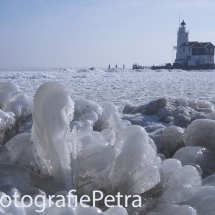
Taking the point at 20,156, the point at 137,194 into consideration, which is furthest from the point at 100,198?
the point at 20,156

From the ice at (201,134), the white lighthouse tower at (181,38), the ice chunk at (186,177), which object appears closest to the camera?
the ice chunk at (186,177)

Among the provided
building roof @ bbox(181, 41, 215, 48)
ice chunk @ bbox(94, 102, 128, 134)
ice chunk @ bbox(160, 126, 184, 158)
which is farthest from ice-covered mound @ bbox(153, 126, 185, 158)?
building roof @ bbox(181, 41, 215, 48)

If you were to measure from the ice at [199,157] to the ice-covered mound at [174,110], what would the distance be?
1752 millimetres

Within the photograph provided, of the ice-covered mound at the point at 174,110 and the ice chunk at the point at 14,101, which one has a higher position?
the ice chunk at the point at 14,101

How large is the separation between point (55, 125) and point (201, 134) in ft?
4.29

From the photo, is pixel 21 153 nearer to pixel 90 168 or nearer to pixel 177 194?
pixel 90 168

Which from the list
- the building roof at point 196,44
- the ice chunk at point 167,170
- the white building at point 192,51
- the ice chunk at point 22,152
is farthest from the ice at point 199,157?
the building roof at point 196,44

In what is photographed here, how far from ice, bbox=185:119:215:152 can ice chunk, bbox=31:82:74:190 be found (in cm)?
120

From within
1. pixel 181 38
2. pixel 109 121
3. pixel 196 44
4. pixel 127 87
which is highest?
pixel 181 38

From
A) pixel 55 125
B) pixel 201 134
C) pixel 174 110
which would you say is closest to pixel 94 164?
pixel 55 125

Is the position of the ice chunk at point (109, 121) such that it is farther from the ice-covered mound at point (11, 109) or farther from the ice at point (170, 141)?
the ice-covered mound at point (11, 109)

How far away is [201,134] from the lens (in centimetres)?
264

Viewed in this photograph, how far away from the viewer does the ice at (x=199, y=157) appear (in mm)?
2301

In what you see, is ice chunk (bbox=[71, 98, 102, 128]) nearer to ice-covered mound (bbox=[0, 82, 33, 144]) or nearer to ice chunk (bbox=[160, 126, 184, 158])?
ice-covered mound (bbox=[0, 82, 33, 144])
